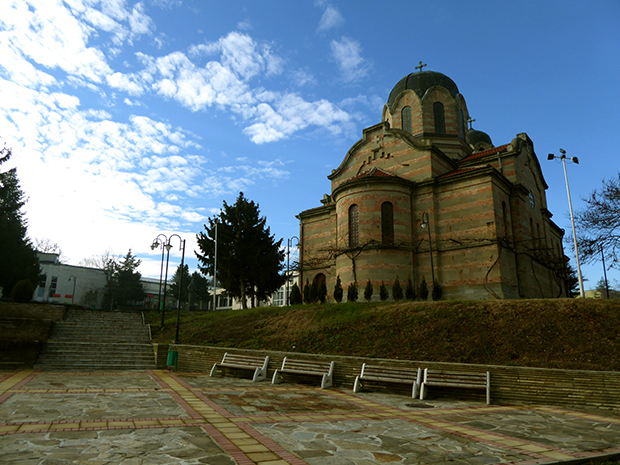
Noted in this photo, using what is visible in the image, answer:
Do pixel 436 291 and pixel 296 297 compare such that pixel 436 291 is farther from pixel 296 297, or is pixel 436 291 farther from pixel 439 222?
pixel 296 297

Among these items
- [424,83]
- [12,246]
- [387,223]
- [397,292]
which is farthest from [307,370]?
[12,246]

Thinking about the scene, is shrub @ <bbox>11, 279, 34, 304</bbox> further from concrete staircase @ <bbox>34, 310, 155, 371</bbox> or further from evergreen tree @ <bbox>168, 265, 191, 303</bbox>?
evergreen tree @ <bbox>168, 265, 191, 303</bbox>

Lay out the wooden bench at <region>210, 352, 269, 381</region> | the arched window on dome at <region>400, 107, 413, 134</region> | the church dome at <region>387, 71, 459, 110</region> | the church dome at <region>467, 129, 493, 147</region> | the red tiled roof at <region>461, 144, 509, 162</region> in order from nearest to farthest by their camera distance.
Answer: the wooden bench at <region>210, 352, 269, 381</region> → the red tiled roof at <region>461, 144, 509, 162</region> → the arched window on dome at <region>400, 107, 413, 134</region> → the church dome at <region>387, 71, 459, 110</region> → the church dome at <region>467, 129, 493, 147</region>

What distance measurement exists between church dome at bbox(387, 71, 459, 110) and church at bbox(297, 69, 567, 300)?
4.12 metres

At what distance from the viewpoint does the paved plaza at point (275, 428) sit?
5539 millimetres

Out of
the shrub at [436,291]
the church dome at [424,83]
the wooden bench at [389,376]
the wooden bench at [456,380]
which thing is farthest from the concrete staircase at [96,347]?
the church dome at [424,83]

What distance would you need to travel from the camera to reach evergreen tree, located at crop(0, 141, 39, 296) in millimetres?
34656

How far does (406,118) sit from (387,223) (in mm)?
11842

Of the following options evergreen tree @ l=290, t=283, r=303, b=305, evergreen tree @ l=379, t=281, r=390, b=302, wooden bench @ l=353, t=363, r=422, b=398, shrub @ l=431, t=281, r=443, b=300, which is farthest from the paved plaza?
evergreen tree @ l=290, t=283, r=303, b=305

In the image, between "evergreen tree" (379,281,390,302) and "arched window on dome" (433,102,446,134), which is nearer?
"evergreen tree" (379,281,390,302)

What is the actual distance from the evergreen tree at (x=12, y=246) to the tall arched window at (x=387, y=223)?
92.7 feet

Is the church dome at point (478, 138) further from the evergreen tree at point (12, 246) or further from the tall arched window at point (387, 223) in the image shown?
the evergreen tree at point (12, 246)

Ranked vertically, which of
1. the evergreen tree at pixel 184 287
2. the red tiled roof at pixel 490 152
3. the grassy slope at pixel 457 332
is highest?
the red tiled roof at pixel 490 152

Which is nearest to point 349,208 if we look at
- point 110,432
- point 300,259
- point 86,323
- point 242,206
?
point 300,259
